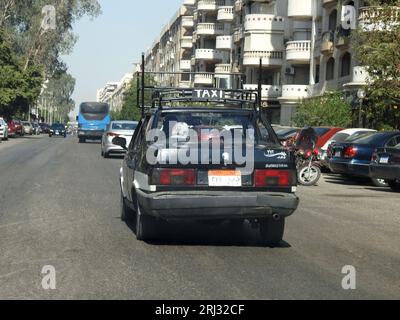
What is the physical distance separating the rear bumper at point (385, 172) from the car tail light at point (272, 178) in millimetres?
8969

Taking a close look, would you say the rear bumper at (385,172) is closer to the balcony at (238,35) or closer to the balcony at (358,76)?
the balcony at (358,76)

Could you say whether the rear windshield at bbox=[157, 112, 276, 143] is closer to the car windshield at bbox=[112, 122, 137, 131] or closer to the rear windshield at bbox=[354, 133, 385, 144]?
the rear windshield at bbox=[354, 133, 385, 144]

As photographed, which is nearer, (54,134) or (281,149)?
(281,149)

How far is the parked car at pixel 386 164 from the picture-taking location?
17.1m

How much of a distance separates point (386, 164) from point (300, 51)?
32.1 metres

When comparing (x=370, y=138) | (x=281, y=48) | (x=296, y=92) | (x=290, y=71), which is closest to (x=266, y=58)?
(x=281, y=48)

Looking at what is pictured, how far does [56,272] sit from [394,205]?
9.34 m

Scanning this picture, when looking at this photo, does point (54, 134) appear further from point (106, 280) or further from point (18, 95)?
point (106, 280)

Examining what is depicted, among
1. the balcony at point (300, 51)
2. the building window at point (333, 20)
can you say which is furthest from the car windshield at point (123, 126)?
the balcony at point (300, 51)

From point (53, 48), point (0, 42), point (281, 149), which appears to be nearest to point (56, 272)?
point (281, 149)

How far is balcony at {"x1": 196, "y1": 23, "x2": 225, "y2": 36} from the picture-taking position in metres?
77.5

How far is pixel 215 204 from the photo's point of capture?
27.7ft

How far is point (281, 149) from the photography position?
8.78 metres

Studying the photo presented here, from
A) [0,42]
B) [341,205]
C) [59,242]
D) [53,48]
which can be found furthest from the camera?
[53,48]
